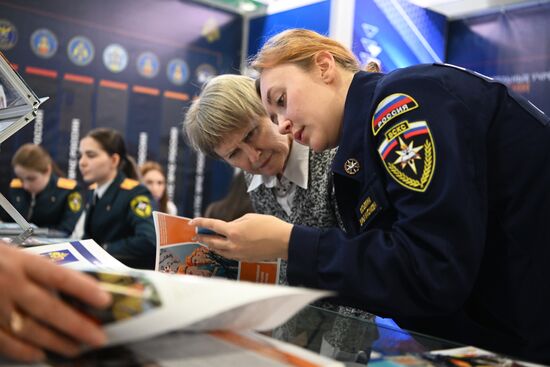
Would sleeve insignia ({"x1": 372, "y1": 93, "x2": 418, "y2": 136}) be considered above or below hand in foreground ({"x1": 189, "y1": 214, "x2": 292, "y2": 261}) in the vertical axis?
above

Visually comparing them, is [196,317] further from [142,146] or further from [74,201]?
[142,146]

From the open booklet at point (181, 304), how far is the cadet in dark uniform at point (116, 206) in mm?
2706

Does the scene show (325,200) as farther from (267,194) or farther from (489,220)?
(489,220)

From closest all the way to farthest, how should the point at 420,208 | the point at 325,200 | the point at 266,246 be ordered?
the point at 420,208, the point at 266,246, the point at 325,200

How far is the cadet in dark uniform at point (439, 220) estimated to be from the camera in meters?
0.94

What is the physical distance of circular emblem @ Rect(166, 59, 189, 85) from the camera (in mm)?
5254

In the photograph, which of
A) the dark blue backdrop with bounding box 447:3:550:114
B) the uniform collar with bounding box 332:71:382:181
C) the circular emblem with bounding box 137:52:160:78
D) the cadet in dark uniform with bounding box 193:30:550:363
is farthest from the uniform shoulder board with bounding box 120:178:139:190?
the dark blue backdrop with bounding box 447:3:550:114

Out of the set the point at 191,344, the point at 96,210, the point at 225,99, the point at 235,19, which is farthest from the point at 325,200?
the point at 235,19

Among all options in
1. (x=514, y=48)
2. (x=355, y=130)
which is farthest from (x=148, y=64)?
(x=355, y=130)

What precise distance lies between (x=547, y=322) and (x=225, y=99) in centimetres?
119

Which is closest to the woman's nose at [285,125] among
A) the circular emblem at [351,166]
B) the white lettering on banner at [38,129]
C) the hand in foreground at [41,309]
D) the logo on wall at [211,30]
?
the circular emblem at [351,166]

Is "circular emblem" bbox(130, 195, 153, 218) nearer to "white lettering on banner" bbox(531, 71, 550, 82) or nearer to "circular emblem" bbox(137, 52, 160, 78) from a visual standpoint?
"circular emblem" bbox(137, 52, 160, 78)

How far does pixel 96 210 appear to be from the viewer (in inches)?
144

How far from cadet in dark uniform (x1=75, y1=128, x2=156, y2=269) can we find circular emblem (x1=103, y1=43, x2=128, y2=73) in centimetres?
122
